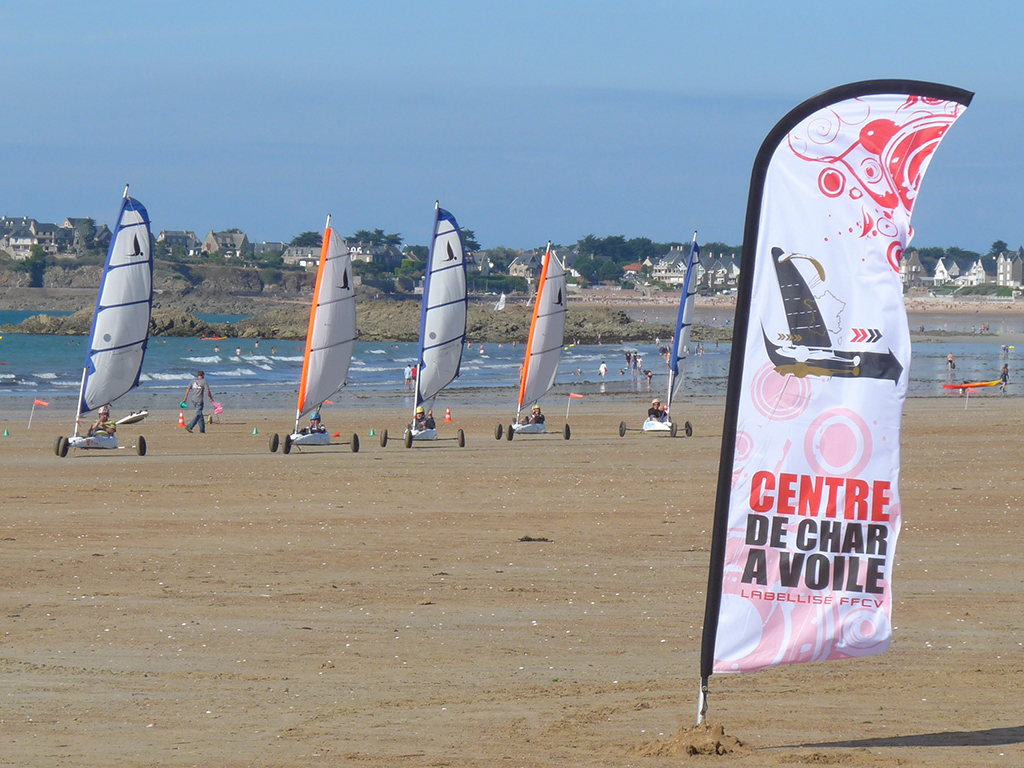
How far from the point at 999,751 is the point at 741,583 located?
1.69m

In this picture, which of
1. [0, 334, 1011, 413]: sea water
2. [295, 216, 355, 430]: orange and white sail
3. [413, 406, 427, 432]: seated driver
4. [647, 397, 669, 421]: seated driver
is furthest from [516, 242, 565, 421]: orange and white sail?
[0, 334, 1011, 413]: sea water

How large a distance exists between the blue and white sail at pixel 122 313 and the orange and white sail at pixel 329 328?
3494mm

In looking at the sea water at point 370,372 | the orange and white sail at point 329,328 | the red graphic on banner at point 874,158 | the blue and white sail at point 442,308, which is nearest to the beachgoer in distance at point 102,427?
the orange and white sail at point 329,328

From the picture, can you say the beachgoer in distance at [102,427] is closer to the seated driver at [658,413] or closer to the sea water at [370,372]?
the seated driver at [658,413]

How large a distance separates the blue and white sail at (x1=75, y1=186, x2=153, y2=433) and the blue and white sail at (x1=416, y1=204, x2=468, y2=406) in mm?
6546

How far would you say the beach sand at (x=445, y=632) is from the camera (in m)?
6.50

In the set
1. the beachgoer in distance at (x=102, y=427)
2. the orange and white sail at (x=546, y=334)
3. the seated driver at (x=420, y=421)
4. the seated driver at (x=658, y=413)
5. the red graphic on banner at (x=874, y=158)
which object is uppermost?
the orange and white sail at (x=546, y=334)

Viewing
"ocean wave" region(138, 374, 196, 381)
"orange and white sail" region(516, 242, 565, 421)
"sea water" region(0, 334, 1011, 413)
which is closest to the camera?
"orange and white sail" region(516, 242, 565, 421)

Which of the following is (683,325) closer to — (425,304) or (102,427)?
(425,304)

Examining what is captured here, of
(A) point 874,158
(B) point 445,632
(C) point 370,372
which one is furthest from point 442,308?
(C) point 370,372

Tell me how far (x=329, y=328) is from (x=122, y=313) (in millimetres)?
4361

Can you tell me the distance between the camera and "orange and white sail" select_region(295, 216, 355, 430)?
84.9 feet

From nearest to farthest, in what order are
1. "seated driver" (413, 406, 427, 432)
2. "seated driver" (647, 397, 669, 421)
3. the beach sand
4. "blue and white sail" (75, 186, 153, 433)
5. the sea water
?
1. the beach sand
2. "blue and white sail" (75, 186, 153, 433)
3. "seated driver" (413, 406, 427, 432)
4. "seated driver" (647, 397, 669, 421)
5. the sea water

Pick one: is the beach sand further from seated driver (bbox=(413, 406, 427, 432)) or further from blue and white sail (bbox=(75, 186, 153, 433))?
seated driver (bbox=(413, 406, 427, 432))
